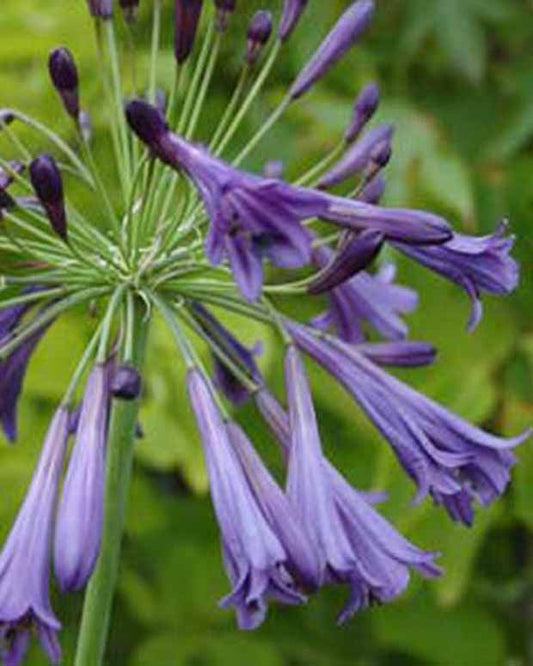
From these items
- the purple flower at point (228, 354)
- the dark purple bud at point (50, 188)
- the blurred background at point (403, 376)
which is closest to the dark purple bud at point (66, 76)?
the dark purple bud at point (50, 188)

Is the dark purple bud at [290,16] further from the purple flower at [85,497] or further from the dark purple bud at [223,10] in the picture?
the purple flower at [85,497]

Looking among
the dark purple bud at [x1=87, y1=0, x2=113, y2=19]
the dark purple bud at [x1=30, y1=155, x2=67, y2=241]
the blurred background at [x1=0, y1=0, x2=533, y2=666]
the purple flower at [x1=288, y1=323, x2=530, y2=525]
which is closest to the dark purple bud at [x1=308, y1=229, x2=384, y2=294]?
the purple flower at [x1=288, y1=323, x2=530, y2=525]

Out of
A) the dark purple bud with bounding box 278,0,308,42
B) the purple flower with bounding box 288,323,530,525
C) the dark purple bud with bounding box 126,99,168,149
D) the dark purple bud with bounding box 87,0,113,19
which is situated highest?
the dark purple bud with bounding box 278,0,308,42

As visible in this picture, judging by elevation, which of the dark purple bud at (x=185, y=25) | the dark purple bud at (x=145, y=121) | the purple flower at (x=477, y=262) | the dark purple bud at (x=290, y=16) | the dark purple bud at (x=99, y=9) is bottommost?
the purple flower at (x=477, y=262)

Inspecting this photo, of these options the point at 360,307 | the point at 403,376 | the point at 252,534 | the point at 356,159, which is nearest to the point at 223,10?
the point at 356,159

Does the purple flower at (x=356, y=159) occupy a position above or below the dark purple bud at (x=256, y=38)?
below

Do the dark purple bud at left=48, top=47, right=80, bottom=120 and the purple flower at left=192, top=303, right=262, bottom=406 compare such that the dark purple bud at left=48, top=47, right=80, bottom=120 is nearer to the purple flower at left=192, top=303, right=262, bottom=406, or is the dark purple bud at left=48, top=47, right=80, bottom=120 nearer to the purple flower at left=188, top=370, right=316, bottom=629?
the purple flower at left=192, top=303, right=262, bottom=406

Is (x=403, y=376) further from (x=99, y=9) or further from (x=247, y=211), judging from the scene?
(x=247, y=211)
